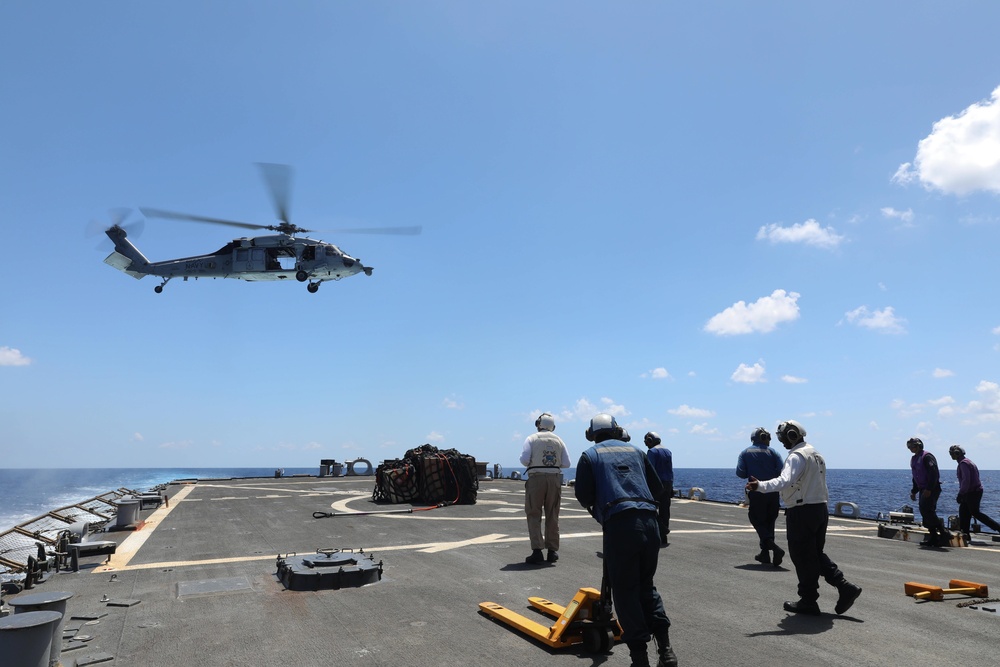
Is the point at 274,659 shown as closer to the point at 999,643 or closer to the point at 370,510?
the point at 999,643

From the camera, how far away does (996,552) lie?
11336mm

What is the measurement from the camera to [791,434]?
23.6ft

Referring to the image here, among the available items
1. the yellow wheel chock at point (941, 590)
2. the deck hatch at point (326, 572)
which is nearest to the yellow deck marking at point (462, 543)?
the deck hatch at point (326, 572)

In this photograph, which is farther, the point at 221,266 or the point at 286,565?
the point at 221,266

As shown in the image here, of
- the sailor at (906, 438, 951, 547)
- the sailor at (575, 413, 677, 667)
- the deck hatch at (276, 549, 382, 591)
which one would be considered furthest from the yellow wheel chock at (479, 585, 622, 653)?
the sailor at (906, 438, 951, 547)

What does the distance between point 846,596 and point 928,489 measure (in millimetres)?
8151

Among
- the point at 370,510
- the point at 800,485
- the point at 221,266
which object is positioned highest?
the point at 221,266

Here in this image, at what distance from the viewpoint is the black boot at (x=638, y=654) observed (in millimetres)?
4738

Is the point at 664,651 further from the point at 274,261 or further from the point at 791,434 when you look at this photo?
the point at 274,261

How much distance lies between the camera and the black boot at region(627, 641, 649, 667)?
4.74m

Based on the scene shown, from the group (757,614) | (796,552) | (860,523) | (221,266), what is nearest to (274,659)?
(757,614)

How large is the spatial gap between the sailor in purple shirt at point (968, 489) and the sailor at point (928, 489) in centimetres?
100

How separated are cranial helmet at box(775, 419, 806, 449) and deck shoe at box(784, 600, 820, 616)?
5.83 ft

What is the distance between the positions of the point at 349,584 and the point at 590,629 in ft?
12.6
